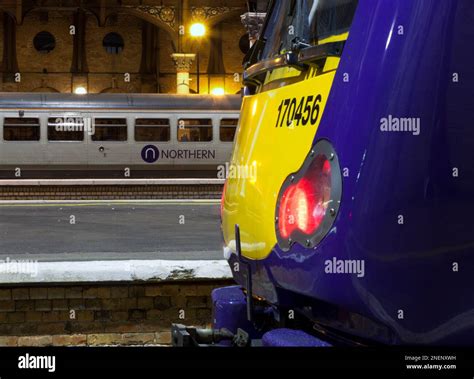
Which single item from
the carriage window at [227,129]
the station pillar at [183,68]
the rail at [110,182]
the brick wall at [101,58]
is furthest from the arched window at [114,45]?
the rail at [110,182]

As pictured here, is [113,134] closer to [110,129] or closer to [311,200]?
[110,129]

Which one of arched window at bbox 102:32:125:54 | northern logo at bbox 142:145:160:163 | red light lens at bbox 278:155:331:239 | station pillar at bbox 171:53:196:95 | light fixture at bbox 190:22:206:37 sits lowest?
red light lens at bbox 278:155:331:239

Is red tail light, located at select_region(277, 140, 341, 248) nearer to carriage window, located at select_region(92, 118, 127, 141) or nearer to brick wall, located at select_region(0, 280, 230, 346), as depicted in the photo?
brick wall, located at select_region(0, 280, 230, 346)

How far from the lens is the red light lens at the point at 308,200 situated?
2.22m

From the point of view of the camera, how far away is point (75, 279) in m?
5.19

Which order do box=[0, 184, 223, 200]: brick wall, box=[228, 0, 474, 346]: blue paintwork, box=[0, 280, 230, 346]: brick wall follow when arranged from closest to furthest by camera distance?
box=[228, 0, 474, 346]: blue paintwork → box=[0, 280, 230, 346]: brick wall → box=[0, 184, 223, 200]: brick wall

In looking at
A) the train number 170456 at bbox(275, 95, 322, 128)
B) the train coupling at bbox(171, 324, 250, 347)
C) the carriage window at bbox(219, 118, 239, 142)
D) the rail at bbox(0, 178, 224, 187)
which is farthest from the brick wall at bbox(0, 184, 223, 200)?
the train number 170456 at bbox(275, 95, 322, 128)

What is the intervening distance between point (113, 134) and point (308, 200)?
70.5ft

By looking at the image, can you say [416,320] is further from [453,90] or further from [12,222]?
[12,222]

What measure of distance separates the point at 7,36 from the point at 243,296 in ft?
106

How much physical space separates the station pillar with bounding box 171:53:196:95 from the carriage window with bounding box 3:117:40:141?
926 centimetres

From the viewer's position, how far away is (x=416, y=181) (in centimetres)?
204

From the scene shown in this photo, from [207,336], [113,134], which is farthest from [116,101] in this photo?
[207,336]

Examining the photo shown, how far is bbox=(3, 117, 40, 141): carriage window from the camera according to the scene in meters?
23.0
